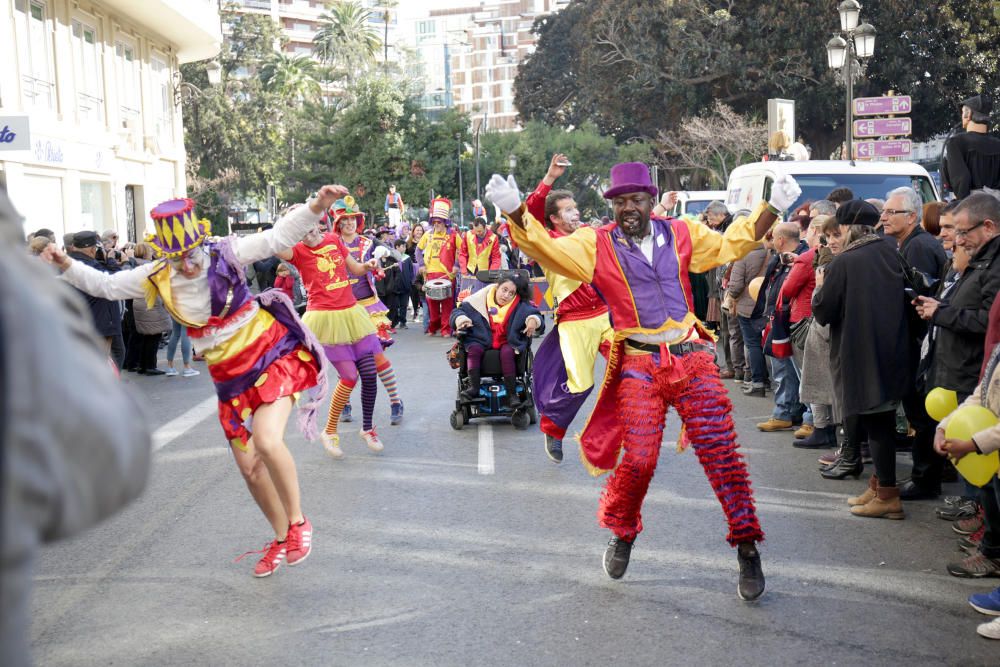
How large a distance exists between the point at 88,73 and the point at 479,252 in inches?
518

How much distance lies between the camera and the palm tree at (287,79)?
67.3m

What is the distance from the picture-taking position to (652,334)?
526 centimetres

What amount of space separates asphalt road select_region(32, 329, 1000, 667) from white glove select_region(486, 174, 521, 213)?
5.99 ft

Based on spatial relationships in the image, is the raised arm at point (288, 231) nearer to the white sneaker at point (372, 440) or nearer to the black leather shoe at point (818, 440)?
the white sneaker at point (372, 440)

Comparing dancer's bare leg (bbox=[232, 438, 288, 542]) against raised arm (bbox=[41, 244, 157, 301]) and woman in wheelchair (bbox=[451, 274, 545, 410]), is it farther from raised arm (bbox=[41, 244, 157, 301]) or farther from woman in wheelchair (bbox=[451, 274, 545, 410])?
woman in wheelchair (bbox=[451, 274, 545, 410])

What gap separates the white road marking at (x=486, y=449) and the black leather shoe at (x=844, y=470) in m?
2.40

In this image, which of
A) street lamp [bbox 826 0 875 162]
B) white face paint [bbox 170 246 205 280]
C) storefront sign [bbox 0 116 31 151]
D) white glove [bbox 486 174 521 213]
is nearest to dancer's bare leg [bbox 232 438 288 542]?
white face paint [bbox 170 246 205 280]

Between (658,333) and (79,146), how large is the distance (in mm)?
22474

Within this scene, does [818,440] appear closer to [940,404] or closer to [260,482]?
[940,404]

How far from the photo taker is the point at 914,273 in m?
6.81

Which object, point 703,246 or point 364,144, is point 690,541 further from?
point 364,144

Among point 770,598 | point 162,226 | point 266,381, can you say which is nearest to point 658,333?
point 770,598

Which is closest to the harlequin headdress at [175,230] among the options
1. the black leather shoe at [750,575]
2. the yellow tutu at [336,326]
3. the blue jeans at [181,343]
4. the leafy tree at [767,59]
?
the black leather shoe at [750,575]

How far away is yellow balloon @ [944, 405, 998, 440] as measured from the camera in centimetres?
446
